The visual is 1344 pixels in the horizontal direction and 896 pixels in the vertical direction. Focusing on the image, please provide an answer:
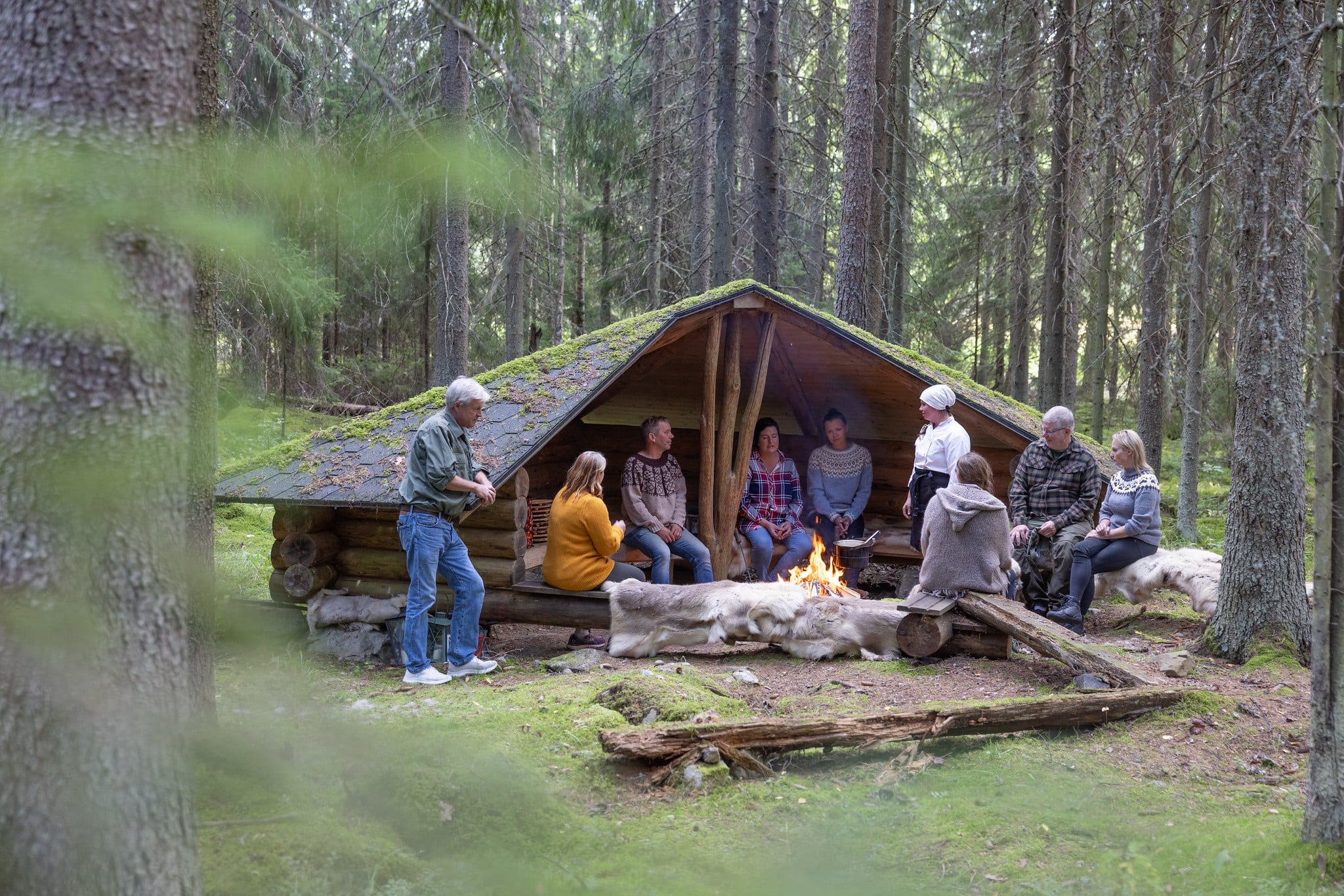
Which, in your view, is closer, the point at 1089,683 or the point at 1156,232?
the point at 1089,683

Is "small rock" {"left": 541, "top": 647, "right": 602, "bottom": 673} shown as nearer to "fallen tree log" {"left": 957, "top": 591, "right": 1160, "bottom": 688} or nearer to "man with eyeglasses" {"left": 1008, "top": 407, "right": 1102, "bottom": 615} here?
"fallen tree log" {"left": 957, "top": 591, "right": 1160, "bottom": 688}

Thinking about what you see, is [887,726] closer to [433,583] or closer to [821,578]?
[433,583]

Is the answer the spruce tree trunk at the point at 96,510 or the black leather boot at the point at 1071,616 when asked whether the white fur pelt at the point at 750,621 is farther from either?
the spruce tree trunk at the point at 96,510

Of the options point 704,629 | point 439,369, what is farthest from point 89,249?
point 439,369

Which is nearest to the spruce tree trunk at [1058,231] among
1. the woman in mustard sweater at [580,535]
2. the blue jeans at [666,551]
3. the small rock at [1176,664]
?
the blue jeans at [666,551]

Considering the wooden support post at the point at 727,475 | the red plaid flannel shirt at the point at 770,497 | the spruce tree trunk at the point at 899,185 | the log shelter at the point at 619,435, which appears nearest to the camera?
the log shelter at the point at 619,435

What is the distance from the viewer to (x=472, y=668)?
630 centimetres

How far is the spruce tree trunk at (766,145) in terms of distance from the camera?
12141 mm

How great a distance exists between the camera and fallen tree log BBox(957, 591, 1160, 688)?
17.8 ft

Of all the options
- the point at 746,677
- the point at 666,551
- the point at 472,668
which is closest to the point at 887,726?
the point at 746,677

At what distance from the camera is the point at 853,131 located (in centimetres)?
1067

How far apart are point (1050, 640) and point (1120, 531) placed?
1591 millimetres

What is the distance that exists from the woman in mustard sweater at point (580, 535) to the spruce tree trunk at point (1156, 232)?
3858mm

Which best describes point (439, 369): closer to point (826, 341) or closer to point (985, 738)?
point (826, 341)
